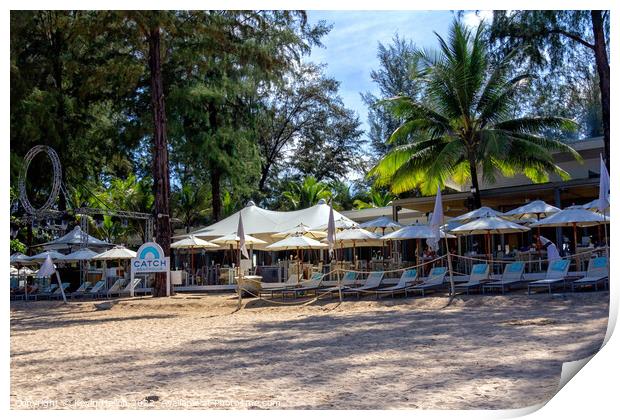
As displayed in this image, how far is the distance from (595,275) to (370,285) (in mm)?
5755

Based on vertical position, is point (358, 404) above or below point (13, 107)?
below

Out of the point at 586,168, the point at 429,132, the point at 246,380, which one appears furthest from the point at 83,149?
the point at 246,380

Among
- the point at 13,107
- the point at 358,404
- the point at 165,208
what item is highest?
the point at 13,107

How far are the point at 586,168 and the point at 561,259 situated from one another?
8.65 m

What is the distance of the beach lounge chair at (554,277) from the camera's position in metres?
15.0

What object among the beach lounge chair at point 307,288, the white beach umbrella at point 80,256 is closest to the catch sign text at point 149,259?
the beach lounge chair at point 307,288

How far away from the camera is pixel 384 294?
17734mm

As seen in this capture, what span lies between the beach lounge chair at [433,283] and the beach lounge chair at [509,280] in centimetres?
120

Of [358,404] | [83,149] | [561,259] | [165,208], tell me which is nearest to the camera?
[358,404]

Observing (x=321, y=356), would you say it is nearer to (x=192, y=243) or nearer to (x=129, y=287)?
(x=192, y=243)

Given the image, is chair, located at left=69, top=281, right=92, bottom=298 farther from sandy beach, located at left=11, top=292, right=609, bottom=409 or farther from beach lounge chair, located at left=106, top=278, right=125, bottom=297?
sandy beach, located at left=11, top=292, right=609, bottom=409

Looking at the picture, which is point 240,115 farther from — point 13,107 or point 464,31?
point 464,31

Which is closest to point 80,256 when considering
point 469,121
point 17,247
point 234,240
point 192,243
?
point 192,243

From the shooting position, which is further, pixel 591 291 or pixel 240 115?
pixel 240 115
